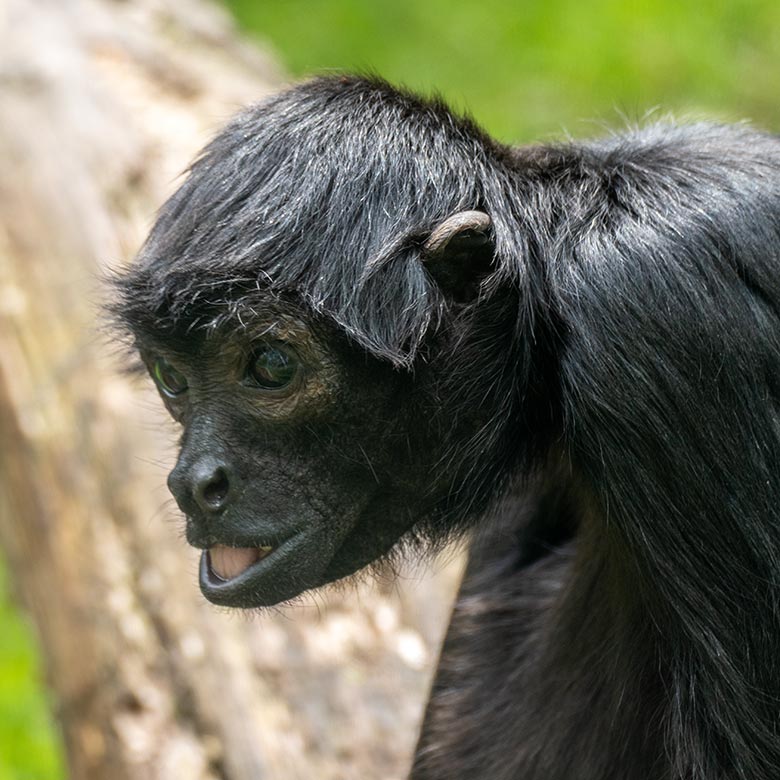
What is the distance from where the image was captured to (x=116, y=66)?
29.0ft

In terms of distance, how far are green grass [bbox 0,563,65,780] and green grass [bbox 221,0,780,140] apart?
5792 millimetres

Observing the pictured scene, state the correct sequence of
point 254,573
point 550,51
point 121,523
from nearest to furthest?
point 254,573 → point 121,523 → point 550,51

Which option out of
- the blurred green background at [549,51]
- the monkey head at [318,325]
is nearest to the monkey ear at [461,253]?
the monkey head at [318,325]

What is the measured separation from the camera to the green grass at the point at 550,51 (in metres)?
12.9

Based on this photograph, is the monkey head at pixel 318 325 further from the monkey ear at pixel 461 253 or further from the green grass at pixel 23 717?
the green grass at pixel 23 717

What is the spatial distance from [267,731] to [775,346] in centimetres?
264

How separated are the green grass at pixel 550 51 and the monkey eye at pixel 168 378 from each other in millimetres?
8061

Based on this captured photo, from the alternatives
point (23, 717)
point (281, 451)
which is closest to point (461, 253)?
point (281, 451)

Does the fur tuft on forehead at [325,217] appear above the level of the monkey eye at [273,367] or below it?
above

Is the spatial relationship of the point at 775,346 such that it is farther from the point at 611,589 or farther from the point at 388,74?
the point at 388,74

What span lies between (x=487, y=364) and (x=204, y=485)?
96cm

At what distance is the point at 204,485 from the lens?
437 cm

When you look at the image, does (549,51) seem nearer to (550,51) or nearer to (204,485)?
(550,51)

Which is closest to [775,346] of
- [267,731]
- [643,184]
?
[643,184]
